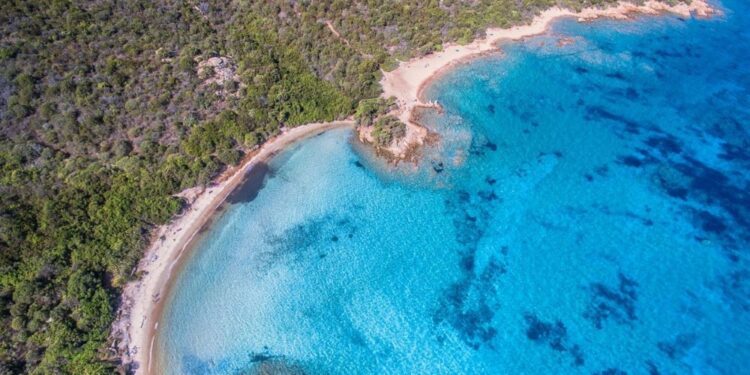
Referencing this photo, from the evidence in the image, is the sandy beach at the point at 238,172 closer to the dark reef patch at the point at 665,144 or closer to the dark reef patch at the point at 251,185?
the dark reef patch at the point at 251,185

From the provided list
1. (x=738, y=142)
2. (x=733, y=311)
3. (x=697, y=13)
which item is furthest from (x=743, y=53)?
(x=733, y=311)

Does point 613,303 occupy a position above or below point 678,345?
above

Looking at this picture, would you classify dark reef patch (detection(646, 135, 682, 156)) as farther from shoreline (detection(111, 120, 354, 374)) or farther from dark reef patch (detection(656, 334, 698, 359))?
shoreline (detection(111, 120, 354, 374))

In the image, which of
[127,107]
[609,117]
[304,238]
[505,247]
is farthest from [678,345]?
[127,107]

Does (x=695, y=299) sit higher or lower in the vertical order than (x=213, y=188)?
lower

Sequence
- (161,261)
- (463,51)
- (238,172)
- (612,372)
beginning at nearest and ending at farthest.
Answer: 1. (612,372)
2. (161,261)
3. (238,172)
4. (463,51)

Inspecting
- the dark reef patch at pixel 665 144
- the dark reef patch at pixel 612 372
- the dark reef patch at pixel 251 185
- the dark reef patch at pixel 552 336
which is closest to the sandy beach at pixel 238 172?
the dark reef patch at pixel 251 185

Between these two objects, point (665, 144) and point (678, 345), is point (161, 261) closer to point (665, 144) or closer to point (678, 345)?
point (678, 345)

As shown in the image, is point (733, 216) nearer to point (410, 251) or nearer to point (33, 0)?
point (410, 251)
